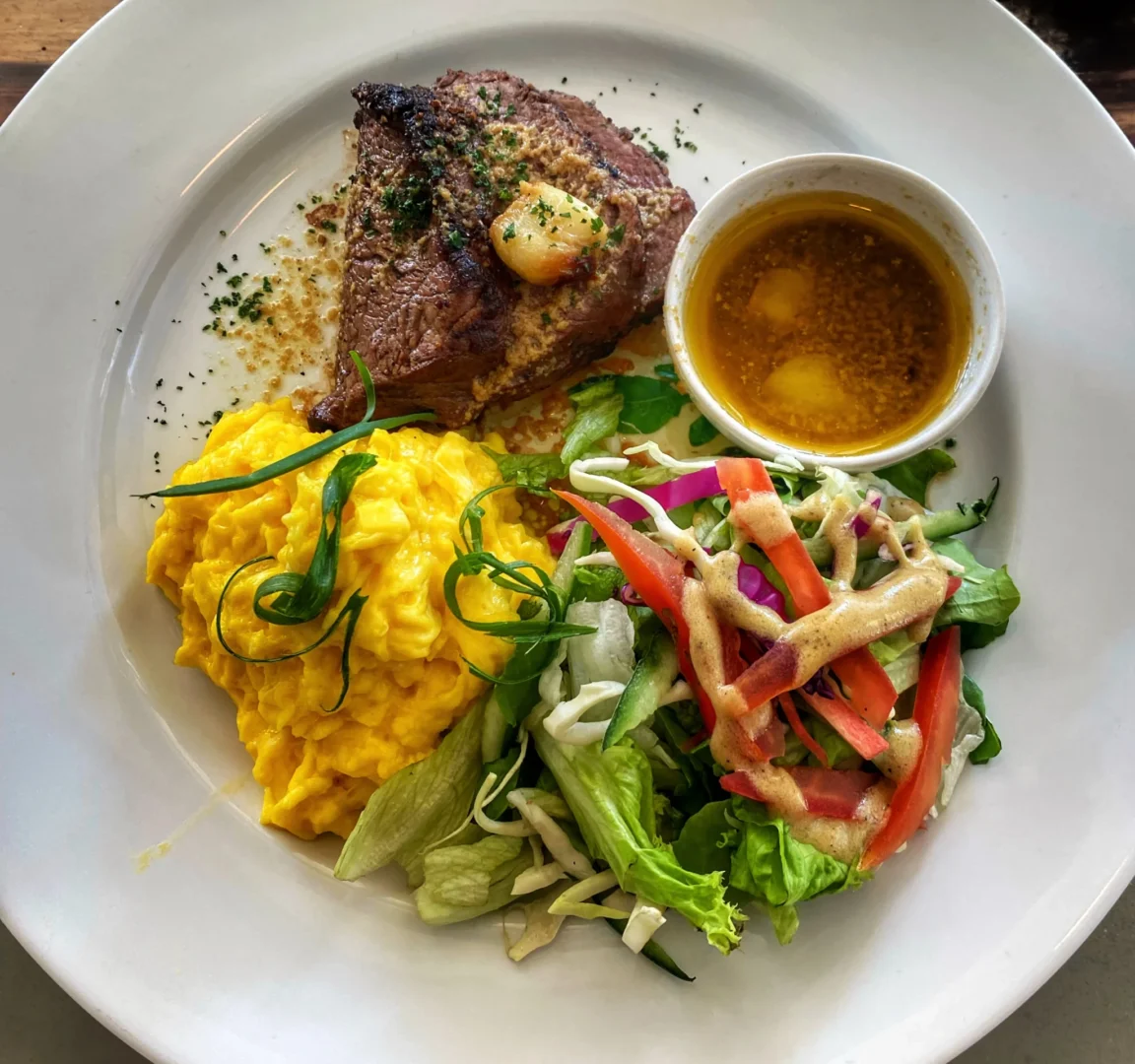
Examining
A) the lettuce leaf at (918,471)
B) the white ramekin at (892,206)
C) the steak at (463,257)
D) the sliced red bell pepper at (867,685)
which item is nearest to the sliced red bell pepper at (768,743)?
the sliced red bell pepper at (867,685)

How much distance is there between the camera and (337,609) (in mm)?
2455

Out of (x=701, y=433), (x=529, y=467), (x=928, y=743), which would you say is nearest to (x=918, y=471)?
(x=701, y=433)

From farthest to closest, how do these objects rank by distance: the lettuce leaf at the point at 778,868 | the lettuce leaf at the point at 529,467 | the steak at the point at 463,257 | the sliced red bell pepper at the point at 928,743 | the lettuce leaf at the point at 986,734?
the lettuce leaf at the point at 529,467, the steak at the point at 463,257, the lettuce leaf at the point at 986,734, the sliced red bell pepper at the point at 928,743, the lettuce leaf at the point at 778,868

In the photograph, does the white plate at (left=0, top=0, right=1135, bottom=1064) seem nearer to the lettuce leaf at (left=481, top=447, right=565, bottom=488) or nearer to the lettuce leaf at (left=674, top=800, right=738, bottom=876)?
the lettuce leaf at (left=674, top=800, right=738, bottom=876)

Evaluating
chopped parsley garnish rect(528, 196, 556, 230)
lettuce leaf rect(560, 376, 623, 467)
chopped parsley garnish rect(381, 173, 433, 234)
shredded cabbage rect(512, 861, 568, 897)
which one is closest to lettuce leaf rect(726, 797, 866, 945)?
shredded cabbage rect(512, 861, 568, 897)

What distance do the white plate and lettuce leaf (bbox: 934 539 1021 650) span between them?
13 cm

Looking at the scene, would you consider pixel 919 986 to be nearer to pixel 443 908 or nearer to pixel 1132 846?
pixel 1132 846

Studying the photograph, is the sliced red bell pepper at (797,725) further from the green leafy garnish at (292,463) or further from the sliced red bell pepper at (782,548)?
the green leafy garnish at (292,463)

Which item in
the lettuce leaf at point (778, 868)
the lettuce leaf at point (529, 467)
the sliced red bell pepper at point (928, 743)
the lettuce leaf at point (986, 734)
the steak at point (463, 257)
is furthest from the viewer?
the lettuce leaf at point (529, 467)

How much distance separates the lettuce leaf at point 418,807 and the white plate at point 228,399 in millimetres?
220

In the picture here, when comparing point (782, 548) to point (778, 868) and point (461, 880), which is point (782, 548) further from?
point (461, 880)

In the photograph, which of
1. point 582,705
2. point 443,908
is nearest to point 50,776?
point 443,908

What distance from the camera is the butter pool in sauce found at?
293 centimetres

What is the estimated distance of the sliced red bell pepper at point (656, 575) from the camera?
2.41m
